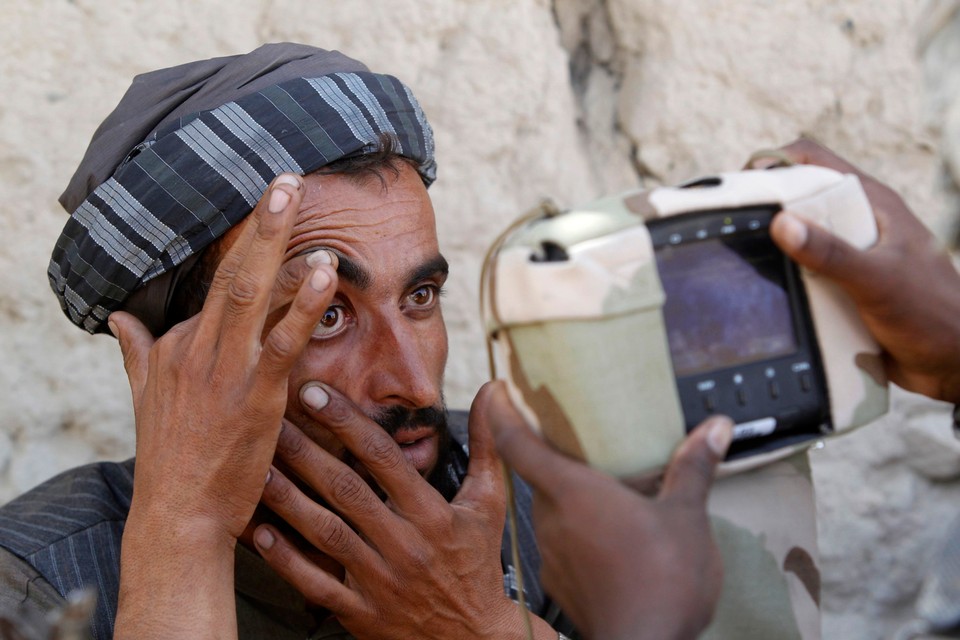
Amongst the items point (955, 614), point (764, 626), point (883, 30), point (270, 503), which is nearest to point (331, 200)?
point (270, 503)

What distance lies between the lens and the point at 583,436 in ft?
2.70

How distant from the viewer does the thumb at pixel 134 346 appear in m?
1.38

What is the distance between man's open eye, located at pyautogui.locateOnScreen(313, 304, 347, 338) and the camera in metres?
1.51

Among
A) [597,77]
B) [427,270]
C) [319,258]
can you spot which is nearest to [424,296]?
[427,270]

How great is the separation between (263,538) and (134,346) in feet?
1.08

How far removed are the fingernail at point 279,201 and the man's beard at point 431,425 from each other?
438mm

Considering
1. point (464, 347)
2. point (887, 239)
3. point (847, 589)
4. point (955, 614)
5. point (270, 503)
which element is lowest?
point (847, 589)

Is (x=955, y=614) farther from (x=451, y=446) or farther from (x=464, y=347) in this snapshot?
(x=464, y=347)

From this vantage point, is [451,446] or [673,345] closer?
[673,345]

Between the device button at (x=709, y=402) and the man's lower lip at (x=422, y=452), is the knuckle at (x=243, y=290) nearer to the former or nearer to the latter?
the man's lower lip at (x=422, y=452)

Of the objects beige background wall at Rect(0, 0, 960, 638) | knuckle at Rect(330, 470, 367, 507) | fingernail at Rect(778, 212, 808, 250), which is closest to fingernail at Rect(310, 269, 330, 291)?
knuckle at Rect(330, 470, 367, 507)

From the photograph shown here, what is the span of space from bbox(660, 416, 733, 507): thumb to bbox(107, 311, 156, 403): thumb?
0.83 m

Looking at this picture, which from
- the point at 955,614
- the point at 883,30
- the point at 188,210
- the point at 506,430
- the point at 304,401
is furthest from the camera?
Answer: the point at 883,30

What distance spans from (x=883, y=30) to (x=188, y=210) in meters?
1.55
